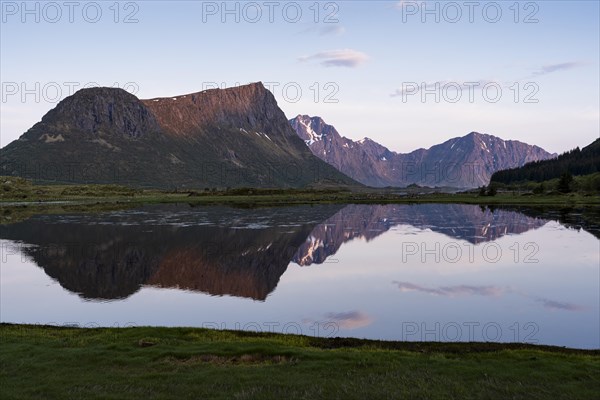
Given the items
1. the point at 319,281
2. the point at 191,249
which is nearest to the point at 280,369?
the point at 319,281

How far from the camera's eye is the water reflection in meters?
46.7

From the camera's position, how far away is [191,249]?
6538 centimetres

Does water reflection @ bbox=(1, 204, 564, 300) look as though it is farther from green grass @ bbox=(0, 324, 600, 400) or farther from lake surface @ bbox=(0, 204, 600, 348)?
green grass @ bbox=(0, 324, 600, 400)

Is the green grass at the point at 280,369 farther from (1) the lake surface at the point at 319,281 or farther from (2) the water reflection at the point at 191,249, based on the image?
(2) the water reflection at the point at 191,249

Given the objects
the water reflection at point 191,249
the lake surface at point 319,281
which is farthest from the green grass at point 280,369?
the water reflection at point 191,249

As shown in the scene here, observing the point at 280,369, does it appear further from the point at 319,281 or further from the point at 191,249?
the point at 191,249

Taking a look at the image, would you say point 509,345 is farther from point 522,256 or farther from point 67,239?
point 67,239

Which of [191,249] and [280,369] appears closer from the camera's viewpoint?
[280,369]

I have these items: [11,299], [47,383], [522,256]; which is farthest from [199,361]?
[522,256]

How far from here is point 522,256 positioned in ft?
196

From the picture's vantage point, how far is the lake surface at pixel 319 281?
32281 mm

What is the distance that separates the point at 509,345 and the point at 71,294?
3527 cm

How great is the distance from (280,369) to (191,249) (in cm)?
4792

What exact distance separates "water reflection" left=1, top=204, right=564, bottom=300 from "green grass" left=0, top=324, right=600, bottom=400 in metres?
17.7
